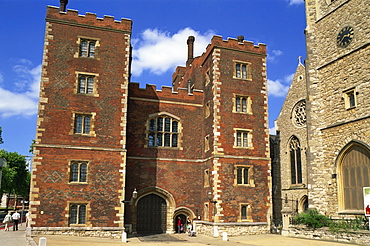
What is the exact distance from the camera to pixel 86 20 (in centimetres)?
2539

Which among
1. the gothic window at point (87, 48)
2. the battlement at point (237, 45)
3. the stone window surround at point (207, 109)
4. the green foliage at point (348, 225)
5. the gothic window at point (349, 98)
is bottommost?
the green foliage at point (348, 225)

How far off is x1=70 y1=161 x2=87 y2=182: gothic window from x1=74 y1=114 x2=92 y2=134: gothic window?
2.10 metres

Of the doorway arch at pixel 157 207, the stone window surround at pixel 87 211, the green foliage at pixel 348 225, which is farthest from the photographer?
the doorway arch at pixel 157 207

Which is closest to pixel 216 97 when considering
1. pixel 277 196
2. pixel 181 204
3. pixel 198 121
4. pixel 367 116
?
pixel 198 121

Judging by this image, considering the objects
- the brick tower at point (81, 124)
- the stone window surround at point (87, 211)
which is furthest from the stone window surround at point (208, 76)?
the stone window surround at point (87, 211)

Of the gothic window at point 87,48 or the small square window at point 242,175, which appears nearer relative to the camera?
the gothic window at point 87,48

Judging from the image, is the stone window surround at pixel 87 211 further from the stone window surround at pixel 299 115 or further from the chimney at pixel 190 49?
the stone window surround at pixel 299 115

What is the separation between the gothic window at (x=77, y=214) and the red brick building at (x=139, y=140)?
62 millimetres

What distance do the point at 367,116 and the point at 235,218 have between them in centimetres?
1109

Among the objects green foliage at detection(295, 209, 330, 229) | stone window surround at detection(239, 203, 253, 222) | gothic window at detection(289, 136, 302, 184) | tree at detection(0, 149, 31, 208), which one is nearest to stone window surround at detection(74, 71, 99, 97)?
stone window surround at detection(239, 203, 253, 222)

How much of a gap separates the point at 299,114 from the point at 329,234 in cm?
1614

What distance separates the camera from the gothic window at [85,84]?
80.3 ft

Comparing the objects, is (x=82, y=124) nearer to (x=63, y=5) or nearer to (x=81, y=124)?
(x=81, y=124)

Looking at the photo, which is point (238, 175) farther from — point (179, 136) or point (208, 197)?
point (179, 136)
